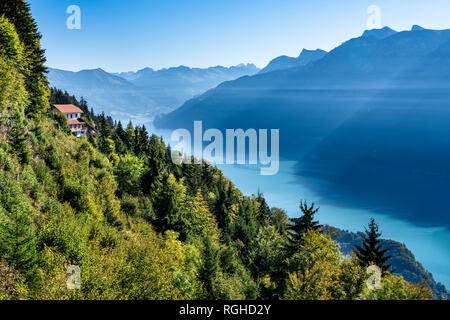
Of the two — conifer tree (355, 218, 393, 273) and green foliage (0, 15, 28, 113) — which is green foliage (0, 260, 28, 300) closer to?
green foliage (0, 15, 28, 113)

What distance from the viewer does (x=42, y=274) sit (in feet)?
63.1

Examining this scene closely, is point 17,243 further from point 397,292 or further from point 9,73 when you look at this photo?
point 397,292

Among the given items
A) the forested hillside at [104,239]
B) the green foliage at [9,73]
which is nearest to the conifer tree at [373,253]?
the forested hillside at [104,239]

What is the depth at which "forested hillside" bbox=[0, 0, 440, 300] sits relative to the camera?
1994 cm

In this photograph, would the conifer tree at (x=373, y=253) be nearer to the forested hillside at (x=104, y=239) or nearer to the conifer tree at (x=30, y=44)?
the forested hillside at (x=104, y=239)

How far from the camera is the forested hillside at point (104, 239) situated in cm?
1994

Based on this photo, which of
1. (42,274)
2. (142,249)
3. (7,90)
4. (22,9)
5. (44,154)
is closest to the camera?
(42,274)

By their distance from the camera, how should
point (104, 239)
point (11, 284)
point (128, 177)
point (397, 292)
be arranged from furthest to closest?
point (128, 177), point (104, 239), point (397, 292), point (11, 284)

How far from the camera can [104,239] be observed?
2806 centimetres

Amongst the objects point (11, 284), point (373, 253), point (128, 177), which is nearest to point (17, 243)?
point (11, 284)

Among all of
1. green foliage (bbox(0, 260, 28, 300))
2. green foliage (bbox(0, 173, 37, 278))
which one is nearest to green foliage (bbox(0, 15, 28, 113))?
green foliage (bbox(0, 173, 37, 278))
